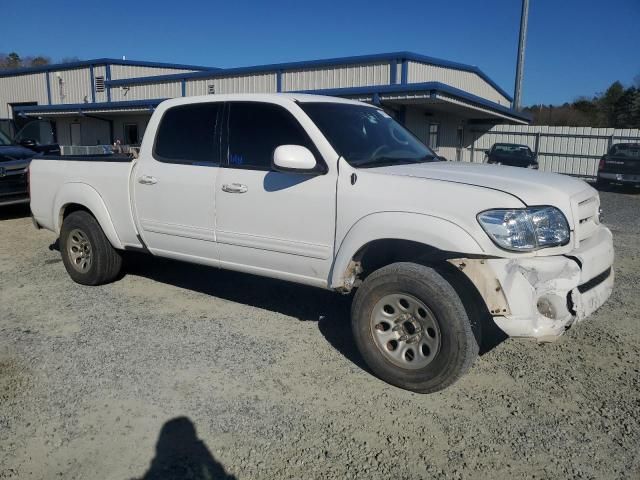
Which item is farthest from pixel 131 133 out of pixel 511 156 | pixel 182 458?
pixel 182 458

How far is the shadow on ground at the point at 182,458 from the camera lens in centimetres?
280

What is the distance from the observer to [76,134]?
98.2 feet

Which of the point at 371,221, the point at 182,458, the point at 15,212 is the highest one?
the point at 371,221

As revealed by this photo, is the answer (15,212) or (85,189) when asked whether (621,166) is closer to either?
(15,212)

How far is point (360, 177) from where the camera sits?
3.86 m

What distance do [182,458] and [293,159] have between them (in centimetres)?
202

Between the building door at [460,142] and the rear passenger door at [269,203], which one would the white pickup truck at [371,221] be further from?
the building door at [460,142]

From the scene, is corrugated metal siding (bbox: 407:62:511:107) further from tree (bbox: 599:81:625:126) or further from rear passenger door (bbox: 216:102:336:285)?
tree (bbox: 599:81:625:126)

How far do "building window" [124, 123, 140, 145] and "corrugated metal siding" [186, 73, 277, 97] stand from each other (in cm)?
491

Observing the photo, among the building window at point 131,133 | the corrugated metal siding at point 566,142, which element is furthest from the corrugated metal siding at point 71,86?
the corrugated metal siding at point 566,142

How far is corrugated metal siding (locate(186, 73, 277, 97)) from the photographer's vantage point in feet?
70.4

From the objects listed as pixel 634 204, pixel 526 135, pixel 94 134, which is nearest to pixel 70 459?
pixel 634 204

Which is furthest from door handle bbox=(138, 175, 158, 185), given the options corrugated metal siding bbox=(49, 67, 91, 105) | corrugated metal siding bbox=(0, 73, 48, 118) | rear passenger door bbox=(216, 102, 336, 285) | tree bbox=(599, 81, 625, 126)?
tree bbox=(599, 81, 625, 126)

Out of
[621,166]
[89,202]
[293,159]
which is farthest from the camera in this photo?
[621,166]
